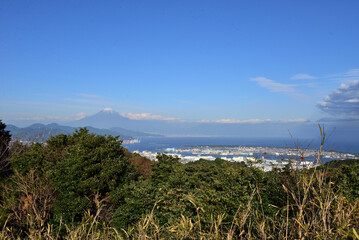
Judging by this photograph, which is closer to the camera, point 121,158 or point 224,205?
point 224,205

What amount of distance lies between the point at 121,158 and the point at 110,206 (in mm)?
2717

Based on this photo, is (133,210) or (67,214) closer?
(133,210)

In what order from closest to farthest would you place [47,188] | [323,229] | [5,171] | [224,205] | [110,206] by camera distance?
[323,229] < [224,205] < [110,206] < [47,188] < [5,171]

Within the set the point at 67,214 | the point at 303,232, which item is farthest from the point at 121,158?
the point at 303,232

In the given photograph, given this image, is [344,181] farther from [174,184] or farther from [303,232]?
[303,232]

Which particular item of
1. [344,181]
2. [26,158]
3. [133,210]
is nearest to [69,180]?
[133,210]

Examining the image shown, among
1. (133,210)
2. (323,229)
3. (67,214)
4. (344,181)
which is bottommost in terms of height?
(67,214)

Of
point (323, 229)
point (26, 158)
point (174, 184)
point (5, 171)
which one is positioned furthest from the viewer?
point (5, 171)

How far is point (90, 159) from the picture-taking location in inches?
528

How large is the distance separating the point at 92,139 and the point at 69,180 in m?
2.53

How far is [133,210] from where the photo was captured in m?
10.8

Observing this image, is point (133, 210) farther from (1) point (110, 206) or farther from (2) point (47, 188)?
(2) point (47, 188)

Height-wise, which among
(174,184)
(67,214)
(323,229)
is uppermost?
(323,229)

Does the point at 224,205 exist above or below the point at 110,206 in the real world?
above
